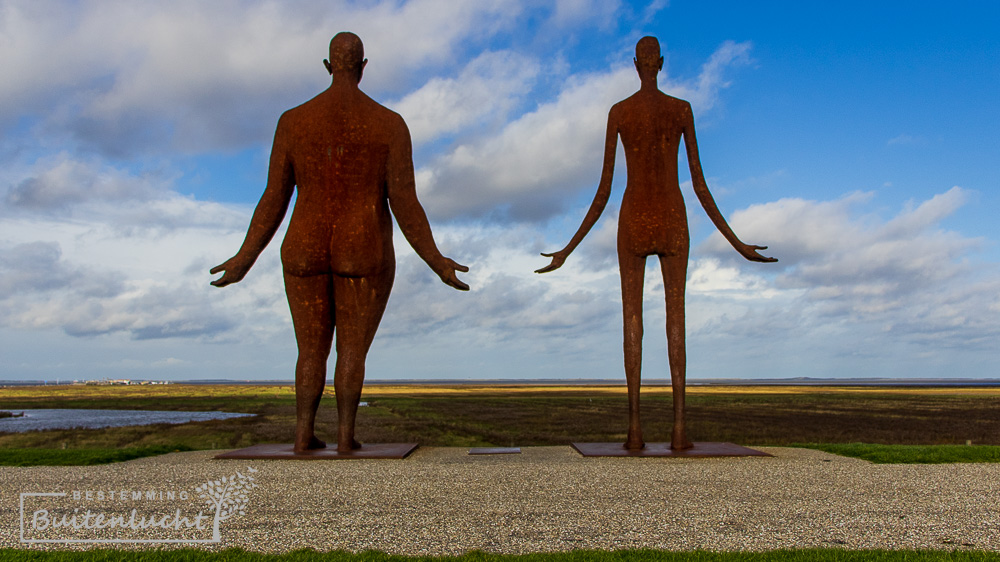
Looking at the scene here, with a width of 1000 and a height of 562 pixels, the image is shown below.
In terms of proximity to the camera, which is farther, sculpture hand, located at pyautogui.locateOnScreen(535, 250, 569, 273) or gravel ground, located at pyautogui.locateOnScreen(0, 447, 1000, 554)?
Result: sculpture hand, located at pyautogui.locateOnScreen(535, 250, 569, 273)

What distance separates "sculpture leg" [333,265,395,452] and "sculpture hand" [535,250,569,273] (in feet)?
7.32

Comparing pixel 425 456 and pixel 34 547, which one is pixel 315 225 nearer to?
pixel 425 456

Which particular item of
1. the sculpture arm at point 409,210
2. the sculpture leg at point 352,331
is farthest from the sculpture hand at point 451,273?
the sculpture leg at point 352,331

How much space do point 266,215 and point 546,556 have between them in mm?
6736

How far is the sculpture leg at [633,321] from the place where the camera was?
392 inches

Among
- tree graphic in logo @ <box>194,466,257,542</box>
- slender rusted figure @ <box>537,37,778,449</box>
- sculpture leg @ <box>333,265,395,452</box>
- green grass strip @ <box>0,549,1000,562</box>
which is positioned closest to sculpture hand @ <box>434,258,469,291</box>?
sculpture leg @ <box>333,265,395,452</box>

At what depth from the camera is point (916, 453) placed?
984 cm

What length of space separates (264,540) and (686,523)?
312cm

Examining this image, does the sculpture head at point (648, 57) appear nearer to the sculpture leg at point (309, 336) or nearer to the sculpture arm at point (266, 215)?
the sculpture arm at point (266, 215)

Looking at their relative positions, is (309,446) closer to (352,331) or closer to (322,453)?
(322,453)

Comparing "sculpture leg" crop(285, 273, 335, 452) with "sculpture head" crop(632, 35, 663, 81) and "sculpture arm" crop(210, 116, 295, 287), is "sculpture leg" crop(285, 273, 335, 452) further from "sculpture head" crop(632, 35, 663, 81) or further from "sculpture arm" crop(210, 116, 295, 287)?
"sculpture head" crop(632, 35, 663, 81)

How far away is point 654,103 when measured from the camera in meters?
10.1

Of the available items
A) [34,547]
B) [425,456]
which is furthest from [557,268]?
[34,547]
